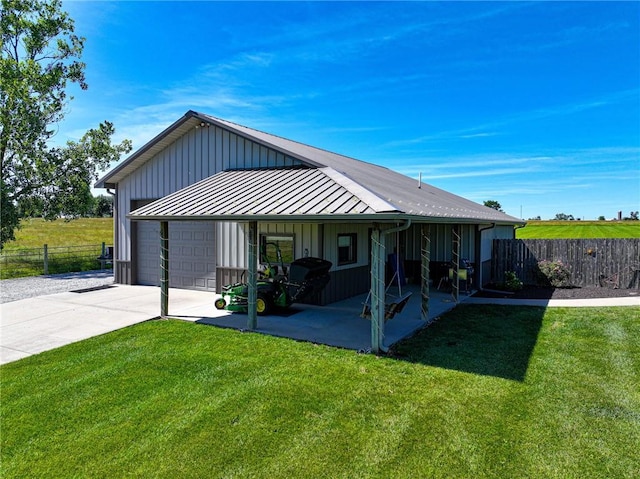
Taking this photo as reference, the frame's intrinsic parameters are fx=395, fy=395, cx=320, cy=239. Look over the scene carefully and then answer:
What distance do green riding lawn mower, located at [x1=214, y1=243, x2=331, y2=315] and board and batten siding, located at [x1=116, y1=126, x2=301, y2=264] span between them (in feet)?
9.10

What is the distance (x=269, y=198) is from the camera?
322 inches

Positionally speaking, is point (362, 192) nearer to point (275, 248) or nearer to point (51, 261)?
point (275, 248)

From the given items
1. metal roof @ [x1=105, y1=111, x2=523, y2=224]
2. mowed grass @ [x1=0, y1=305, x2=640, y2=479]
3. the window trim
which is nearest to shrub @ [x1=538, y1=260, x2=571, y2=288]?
metal roof @ [x1=105, y1=111, x2=523, y2=224]

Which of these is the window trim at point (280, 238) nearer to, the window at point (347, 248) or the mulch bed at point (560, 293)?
the window at point (347, 248)

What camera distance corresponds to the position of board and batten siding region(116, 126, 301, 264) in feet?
37.6

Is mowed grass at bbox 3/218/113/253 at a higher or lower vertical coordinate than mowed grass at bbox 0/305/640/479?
higher

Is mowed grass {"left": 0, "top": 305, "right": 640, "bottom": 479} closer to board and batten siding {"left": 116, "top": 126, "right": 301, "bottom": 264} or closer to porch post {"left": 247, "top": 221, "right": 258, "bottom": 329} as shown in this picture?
porch post {"left": 247, "top": 221, "right": 258, "bottom": 329}

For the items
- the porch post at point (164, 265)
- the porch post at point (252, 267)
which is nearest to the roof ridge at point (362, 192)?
the porch post at point (252, 267)

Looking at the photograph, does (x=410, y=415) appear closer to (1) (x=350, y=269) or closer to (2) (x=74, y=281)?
(1) (x=350, y=269)

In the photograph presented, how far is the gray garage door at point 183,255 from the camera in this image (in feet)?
41.2

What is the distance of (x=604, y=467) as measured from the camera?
140 inches

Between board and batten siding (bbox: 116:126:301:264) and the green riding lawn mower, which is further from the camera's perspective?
board and batten siding (bbox: 116:126:301:264)

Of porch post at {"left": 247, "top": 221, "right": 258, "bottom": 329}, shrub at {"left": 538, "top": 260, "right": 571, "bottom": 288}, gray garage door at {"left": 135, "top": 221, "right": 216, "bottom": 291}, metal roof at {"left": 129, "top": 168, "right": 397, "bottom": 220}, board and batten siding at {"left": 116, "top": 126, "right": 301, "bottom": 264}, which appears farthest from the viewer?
shrub at {"left": 538, "top": 260, "right": 571, "bottom": 288}

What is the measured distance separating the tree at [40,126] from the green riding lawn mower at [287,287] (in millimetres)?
14988
